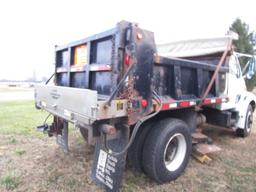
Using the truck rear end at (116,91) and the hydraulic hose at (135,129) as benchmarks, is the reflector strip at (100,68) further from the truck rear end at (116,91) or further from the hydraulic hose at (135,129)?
the hydraulic hose at (135,129)

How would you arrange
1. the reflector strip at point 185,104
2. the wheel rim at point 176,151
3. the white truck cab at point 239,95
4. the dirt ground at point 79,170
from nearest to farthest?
the dirt ground at point 79,170 → the reflector strip at point 185,104 → the wheel rim at point 176,151 → the white truck cab at point 239,95

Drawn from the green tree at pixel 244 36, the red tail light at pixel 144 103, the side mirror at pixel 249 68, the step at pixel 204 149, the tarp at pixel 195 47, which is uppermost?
the green tree at pixel 244 36

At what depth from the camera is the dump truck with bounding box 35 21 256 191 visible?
258 centimetres

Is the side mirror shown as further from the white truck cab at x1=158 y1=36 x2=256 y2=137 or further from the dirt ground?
the dirt ground

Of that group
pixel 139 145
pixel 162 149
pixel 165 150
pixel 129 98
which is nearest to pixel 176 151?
pixel 165 150

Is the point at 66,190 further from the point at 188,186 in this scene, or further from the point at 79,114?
the point at 188,186

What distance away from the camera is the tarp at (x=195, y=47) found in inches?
175

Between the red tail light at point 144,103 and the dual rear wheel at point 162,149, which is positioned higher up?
the red tail light at point 144,103

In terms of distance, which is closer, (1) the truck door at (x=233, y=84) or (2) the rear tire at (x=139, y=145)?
(2) the rear tire at (x=139, y=145)

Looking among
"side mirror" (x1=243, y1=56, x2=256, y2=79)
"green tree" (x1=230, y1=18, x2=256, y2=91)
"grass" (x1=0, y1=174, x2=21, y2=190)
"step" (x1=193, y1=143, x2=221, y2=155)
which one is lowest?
"grass" (x1=0, y1=174, x2=21, y2=190)

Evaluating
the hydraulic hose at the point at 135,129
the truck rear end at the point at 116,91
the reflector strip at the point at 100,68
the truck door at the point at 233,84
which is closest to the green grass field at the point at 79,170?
the truck rear end at the point at 116,91

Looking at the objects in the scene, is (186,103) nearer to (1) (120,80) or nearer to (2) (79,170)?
(1) (120,80)

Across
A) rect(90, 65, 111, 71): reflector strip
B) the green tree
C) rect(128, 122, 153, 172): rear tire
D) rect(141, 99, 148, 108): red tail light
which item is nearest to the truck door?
rect(128, 122, 153, 172): rear tire

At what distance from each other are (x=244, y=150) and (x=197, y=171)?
67.3 inches
